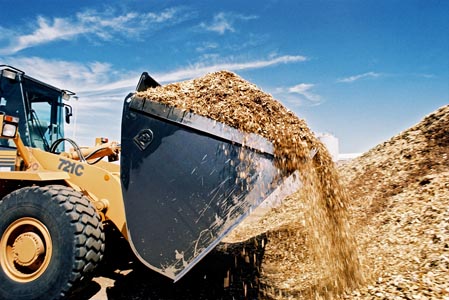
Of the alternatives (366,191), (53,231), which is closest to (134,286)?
(53,231)

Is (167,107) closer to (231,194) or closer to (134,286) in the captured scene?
(231,194)

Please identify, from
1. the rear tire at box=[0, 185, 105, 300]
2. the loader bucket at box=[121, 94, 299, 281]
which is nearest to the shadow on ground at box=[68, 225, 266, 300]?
the rear tire at box=[0, 185, 105, 300]

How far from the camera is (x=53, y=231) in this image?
282cm

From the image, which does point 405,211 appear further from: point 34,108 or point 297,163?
point 34,108

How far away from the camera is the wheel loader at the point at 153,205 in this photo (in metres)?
2.71

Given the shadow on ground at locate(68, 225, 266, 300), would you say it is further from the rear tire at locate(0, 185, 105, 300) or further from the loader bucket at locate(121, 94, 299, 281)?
the loader bucket at locate(121, 94, 299, 281)

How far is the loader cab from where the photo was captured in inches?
169

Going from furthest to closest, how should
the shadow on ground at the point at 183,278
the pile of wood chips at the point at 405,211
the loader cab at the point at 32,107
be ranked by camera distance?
1. the loader cab at the point at 32,107
2. the shadow on ground at the point at 183,278
3. the pile of wood chips at the point at 405,211

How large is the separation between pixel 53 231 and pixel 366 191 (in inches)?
206

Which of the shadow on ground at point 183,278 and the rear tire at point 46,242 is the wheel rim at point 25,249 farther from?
the shadow on ground at point 183,278

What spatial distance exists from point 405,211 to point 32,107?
5206 mm

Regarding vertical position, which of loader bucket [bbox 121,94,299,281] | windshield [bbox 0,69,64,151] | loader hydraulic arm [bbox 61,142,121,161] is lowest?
loader bucket [bbox 121,94,299,281]

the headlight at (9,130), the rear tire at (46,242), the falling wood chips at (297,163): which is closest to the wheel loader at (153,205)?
the rear tire at (46,242)

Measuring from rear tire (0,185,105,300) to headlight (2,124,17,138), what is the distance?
734 millimetres
